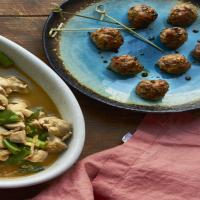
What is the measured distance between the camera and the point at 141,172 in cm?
135

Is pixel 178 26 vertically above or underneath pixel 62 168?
above

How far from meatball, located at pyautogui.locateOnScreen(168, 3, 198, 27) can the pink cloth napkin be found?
0.32 metres

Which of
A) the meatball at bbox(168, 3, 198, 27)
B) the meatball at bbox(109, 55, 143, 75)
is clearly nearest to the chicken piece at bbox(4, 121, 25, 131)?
the meatball at bbox(109, 55, 143, 75)

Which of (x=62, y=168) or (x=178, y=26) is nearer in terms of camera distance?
(x=62, y=168)

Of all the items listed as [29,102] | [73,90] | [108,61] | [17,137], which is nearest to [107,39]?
[108,61]

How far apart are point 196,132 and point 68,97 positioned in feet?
1.04

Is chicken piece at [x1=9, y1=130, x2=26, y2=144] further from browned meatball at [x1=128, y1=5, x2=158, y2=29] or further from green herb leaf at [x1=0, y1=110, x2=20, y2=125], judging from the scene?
browned meatball at [x1=128, y1=5, x2=158, y2=29]

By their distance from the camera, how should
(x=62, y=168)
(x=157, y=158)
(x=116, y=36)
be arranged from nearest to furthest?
(x=62, y=168) < (x=157, y=158) < (x=116, y=36)

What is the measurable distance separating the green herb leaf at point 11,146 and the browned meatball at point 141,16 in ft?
1.62

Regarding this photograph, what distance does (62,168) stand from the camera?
1.26 metres

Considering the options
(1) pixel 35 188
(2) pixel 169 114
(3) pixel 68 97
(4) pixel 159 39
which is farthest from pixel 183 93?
(1) pixel 35 188

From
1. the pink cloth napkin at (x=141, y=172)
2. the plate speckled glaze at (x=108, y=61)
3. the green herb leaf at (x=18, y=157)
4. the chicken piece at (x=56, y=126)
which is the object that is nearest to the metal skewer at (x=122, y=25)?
the plate speckled glaze at (x=108, y=61)

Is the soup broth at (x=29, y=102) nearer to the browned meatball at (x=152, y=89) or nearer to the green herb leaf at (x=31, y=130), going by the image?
the green herb leaf at (x=31, y=130)

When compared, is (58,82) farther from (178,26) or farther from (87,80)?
(178,26)
